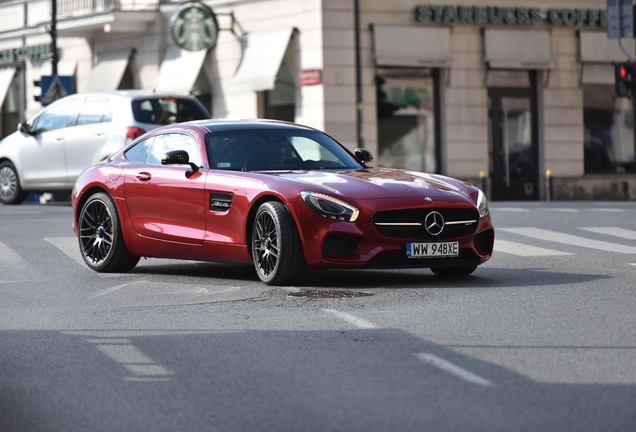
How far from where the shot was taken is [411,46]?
37000mm

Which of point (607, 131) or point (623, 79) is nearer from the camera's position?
point (623, 79)

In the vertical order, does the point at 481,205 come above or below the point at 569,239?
above

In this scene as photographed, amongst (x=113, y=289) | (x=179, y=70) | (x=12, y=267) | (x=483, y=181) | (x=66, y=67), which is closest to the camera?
(x=113, y=289)

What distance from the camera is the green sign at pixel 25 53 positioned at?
44781mm

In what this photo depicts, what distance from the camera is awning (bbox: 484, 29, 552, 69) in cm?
3784

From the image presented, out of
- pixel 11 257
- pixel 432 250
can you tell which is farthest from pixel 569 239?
pixel 11 257

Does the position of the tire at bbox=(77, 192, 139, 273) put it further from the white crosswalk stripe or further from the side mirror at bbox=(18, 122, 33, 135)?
the side mirror at bbox=(18, 122, 33, 135)

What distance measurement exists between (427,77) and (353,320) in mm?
28069

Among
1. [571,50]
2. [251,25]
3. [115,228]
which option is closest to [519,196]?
[571,50]

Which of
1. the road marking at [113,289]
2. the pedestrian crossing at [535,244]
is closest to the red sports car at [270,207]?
the road marking at [113,289]

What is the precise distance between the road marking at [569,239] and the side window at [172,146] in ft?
16.6

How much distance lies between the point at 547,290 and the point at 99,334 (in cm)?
375

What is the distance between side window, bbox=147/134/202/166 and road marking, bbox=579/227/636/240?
670cm

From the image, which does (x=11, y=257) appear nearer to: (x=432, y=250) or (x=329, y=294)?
(x=329, y=294)
